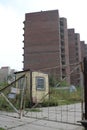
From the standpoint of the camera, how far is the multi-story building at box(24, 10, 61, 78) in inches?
3499

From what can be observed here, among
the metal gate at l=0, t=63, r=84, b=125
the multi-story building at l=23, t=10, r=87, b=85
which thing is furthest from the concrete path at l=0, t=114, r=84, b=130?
the multi-story building at l=23, t=10, r=87, b=85

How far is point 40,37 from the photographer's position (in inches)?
3590

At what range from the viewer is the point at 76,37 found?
109625 millimetres

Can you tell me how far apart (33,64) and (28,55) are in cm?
325

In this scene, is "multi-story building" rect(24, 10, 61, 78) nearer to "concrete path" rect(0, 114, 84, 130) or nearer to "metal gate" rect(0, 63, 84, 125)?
"metal gate" rect(0, 63, 84, 125)

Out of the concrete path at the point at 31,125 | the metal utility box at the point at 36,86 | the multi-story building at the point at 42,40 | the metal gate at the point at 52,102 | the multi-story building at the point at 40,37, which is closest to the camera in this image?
the concrete path at the point at 31,125

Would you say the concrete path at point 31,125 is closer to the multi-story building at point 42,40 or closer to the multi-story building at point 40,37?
the multi-story building at point 42,40

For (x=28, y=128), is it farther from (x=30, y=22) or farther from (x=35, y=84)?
(x=30, y=22)

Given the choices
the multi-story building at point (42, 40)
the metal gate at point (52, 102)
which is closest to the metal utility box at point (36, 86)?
the metal gate at point (52, 102)

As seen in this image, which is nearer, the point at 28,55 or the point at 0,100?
the point at 0,100

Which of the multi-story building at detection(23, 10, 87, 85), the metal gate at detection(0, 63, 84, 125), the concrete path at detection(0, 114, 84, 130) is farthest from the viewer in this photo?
the multi-story building at detection(23, 10, 87, 85)

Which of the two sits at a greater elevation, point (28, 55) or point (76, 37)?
point (76, 37)

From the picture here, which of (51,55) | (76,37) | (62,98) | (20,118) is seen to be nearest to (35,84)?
(62,98)

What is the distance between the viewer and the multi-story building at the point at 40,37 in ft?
292
